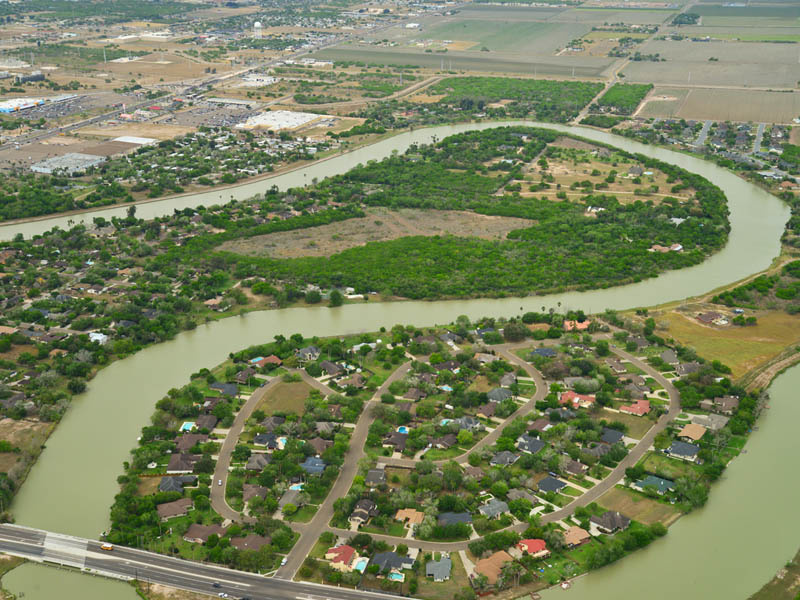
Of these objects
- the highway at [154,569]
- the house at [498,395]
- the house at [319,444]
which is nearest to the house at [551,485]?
the house at [498,395]

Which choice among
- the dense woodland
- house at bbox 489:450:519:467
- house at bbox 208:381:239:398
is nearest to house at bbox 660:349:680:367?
the dense woodland

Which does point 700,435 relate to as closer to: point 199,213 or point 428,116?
point 199,213

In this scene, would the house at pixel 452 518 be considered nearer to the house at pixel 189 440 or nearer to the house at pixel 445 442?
the house at pixel 445 442

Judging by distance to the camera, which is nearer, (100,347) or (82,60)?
(100,347)

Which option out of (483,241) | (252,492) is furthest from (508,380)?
(483,241)

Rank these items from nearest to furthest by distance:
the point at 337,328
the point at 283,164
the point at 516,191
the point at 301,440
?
the point at 301,440 → the point at 337,328 → the point at 516,191 → the point at 283,164

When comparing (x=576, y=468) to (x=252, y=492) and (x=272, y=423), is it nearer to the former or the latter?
(x=252, y=492)

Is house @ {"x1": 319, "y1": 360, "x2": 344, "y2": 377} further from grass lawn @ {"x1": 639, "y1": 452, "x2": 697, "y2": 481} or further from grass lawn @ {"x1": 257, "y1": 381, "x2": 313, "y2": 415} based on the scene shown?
grass lawn @ {"x1": 639, "y1": 452, "x2": 697, "y2": 481}

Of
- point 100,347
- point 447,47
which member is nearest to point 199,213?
point 100,347
